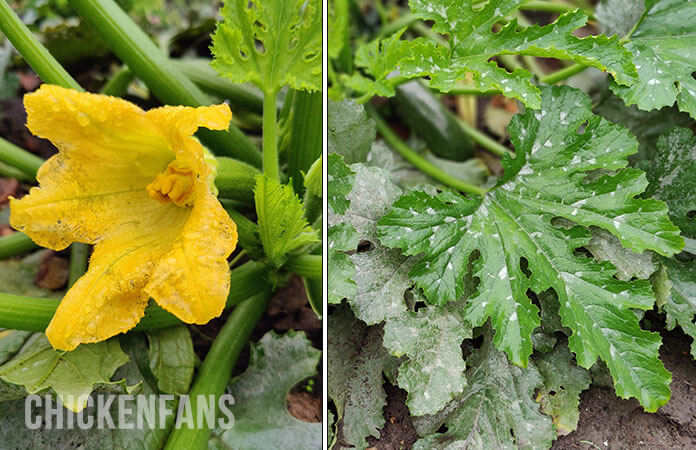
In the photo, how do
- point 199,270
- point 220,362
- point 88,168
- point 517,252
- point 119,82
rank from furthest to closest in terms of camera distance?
1. point 119,82
2. point 220,362
3. point 517,252
4. point 88,168
5. point 199,270

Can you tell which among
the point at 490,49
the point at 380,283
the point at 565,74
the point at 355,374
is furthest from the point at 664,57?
the point at 355,374

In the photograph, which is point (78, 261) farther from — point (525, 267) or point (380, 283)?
point (525, 267)

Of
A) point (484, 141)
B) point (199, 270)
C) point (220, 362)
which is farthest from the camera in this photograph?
point (484, 141)

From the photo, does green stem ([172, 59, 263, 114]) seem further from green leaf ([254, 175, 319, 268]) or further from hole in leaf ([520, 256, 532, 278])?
hole in leaf ([520, 256, 532, 278])

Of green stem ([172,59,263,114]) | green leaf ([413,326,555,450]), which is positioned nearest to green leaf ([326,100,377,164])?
green stem ([172,59,263,114])

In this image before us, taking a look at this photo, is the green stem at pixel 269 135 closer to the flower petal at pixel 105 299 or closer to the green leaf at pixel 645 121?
the flower petal at pixel 105 299

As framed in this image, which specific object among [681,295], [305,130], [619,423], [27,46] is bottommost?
[619,423]

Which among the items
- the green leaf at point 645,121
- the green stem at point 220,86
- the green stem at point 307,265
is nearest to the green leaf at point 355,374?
the green stem at point 307,265

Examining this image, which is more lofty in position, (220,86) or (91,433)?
(220,86)
